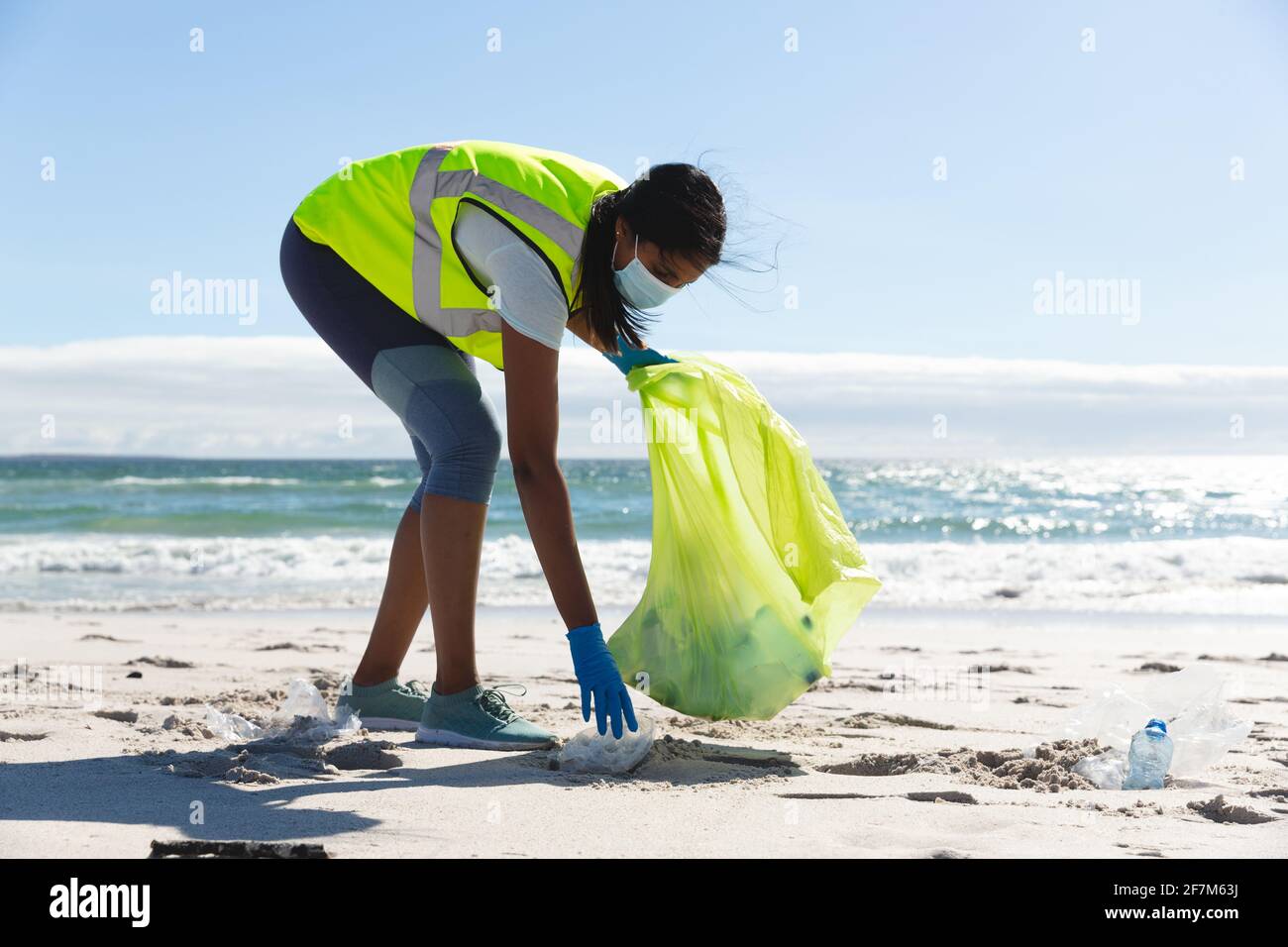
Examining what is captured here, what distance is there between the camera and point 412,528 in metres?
2.57

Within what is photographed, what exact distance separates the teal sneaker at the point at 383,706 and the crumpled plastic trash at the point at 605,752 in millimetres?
536

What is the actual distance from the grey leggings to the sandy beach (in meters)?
0.63

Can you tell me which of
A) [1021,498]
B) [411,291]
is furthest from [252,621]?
[1021,498]

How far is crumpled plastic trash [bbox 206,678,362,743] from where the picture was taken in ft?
8.25

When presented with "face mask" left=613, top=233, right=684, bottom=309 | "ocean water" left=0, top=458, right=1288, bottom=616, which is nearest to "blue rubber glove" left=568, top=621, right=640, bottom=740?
"face mask" left=613, top=233, right=684, bottom=309

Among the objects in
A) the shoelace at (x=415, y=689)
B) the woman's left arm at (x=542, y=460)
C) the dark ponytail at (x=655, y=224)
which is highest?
the dark ponytail at (x=655, y=224)

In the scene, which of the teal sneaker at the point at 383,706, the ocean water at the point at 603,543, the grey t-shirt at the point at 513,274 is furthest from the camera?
the ocean water at the point at 603,543

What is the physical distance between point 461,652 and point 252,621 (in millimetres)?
3569

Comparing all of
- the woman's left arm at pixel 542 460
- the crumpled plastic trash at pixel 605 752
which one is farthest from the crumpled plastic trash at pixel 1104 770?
the woman's left arm at pixel 542 460

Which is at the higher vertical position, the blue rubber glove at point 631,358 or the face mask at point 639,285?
the face mask at point 639,285

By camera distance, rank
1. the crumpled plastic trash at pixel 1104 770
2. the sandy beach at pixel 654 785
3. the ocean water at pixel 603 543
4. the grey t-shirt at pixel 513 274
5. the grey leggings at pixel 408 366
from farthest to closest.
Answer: the ocean water at pixel 603 543 < the grey leggings at pixel 408 366 < the crumpled plastic trash at pixel 1104 770 < the grey t-shirt at pixel 513 274 < the sandy beach at pixel 654 785

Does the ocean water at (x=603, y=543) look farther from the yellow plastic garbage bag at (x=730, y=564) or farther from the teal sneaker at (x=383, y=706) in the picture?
the yellow plastic garbage bag at (x=730, y=564)

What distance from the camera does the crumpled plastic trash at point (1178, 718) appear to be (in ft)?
7.54

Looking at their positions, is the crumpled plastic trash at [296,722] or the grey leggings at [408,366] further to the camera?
the crumpled plastic trash at [296,722]
